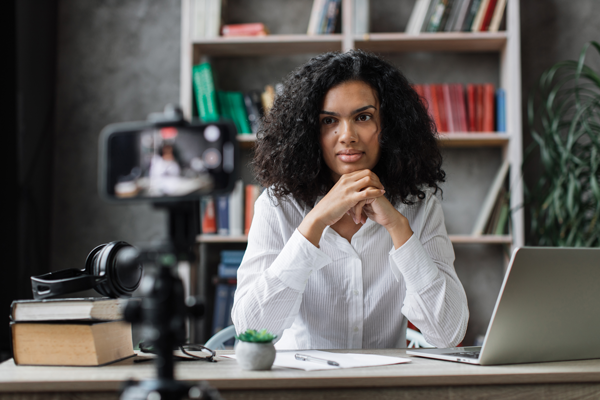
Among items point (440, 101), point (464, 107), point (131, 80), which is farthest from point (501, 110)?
point (131, 80)

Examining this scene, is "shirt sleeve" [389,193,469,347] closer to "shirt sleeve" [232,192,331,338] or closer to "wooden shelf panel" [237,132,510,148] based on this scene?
"shirt sleeve" [232,192,331,338]

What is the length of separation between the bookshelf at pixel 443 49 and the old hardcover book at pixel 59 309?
1.40 meters

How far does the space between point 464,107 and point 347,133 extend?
125 centimetres

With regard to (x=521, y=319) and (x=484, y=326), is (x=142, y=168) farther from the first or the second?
(x=484, y=326)

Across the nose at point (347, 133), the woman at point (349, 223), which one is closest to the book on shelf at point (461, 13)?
the woman at point (349, 223)

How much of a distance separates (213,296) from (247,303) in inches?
55.8

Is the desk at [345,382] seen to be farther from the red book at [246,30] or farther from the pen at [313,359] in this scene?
the red book at [246,30]

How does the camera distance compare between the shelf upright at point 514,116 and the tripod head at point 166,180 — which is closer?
the tripod head at point 166,180

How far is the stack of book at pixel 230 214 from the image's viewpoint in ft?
7.63

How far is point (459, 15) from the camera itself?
2.29 metres

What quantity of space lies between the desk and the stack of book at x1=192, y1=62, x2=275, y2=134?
1.66 metres

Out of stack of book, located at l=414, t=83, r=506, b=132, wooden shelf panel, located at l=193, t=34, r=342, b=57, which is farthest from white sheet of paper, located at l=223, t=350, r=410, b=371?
wooden shelf panel, located at l=193, t=34, r=342, b=57

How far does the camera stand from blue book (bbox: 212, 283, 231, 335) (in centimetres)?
232

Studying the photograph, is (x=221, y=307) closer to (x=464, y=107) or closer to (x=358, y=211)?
(x=358, y=211)
